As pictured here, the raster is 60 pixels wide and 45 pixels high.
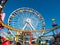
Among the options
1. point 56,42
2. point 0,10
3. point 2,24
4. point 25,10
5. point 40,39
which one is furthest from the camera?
point 25,10

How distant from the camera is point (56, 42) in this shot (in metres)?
35.2

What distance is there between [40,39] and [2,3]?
641 inches

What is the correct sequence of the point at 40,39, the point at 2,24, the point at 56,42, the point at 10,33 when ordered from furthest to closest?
the point at 10,33
the point at 40,39
the point at 56,42
the point at 2,24

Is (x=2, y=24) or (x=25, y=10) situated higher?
(x=25, y=10)

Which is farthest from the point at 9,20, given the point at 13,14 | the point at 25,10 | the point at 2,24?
the point at 2,24

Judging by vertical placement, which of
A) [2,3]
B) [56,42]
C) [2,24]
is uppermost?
[2,3]

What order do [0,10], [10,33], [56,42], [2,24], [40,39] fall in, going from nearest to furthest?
[0,10]
[2,24]
[56,42]
[40,39]
[10,33]

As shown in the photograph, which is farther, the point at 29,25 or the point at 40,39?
the point at 29,25

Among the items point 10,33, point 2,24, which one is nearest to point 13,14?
point 10,33

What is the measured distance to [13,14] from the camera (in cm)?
4697

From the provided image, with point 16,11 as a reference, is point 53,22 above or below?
below

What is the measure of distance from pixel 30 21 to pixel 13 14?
5.08 meters

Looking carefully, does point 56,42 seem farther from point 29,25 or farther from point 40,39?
point 29,25

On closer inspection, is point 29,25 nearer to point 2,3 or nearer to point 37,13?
point 37,13
